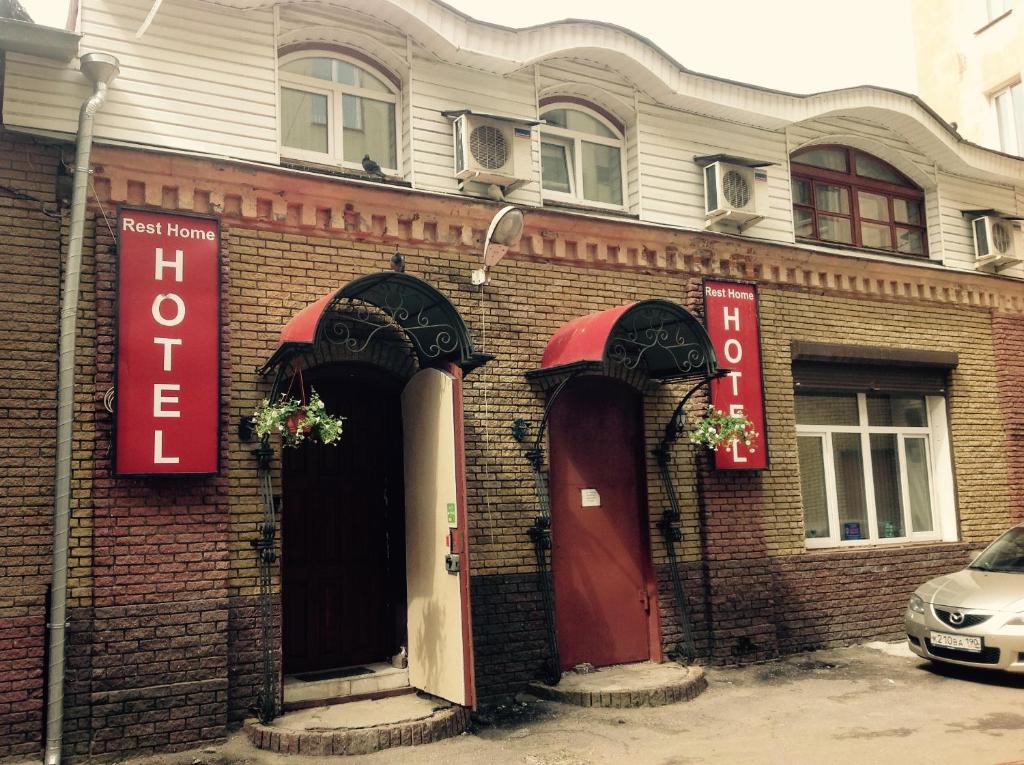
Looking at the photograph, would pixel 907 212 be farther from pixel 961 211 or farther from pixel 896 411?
pixel 896 411

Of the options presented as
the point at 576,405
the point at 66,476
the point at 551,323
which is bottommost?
the point at 66,476

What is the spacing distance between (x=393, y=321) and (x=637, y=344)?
2297mm

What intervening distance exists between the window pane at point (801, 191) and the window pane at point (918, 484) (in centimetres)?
334

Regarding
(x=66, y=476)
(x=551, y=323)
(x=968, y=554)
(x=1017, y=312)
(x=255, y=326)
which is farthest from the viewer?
(x=1017, y=312)

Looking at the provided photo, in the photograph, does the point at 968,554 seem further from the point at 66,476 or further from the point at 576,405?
the point at 66,476

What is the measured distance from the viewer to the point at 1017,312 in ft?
42.2

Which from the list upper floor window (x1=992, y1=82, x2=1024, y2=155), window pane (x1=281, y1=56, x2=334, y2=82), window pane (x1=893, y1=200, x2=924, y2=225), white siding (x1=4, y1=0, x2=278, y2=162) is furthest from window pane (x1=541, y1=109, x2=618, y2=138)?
upper floor window (x1=992, y1=82, x2=1024, y2=155)

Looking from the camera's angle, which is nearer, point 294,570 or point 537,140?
point 294,570

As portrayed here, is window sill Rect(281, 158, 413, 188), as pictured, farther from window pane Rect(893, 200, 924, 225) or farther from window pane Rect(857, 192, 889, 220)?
window pane Rect(893, 200, 924, 225)

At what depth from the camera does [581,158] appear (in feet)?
33.2

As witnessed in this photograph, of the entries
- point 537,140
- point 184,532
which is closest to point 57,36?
point 184,532

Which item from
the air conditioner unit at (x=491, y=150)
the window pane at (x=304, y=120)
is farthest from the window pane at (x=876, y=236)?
the window pane at (x=304, y=120)

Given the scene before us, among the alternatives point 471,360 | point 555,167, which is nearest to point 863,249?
point 555,167

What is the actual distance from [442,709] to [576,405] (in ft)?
11.1
